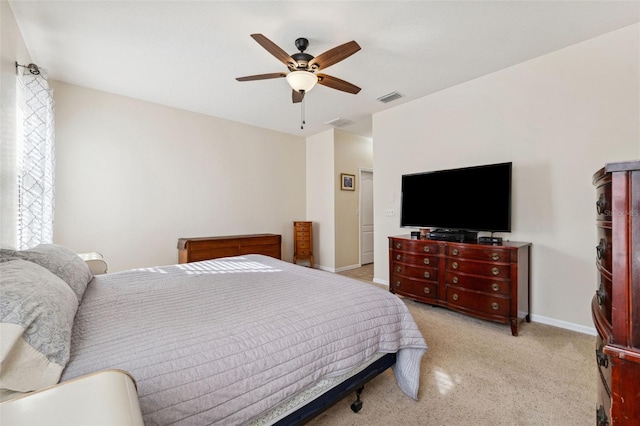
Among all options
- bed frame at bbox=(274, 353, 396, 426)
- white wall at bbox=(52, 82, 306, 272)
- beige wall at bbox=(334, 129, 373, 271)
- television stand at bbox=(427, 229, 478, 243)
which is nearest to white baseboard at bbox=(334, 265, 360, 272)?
beige wall at bbox=(334, 129, 373, 271)

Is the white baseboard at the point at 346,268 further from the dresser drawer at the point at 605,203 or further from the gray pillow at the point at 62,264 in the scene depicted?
the dresser drawer at the point at 605,203

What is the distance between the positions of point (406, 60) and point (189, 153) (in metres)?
3.39

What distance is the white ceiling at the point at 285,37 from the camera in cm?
209

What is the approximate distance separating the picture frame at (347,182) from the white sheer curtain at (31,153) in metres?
4.13

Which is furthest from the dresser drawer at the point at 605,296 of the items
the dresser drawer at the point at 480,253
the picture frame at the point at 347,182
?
the picture frame at the point at 347,182

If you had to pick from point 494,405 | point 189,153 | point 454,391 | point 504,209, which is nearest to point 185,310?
point 454,391

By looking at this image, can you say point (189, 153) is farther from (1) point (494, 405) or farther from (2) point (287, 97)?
(1) point (494, 405)

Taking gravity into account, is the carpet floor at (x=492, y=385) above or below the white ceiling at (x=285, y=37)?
below

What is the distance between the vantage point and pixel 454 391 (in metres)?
1.75

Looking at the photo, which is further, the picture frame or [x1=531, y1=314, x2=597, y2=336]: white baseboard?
the picture frame

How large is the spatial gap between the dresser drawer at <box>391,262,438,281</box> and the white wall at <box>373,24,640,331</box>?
978 mm

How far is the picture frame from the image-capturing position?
527 centimetres

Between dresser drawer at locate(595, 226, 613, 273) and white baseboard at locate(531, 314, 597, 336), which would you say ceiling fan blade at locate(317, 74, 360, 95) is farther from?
white baseboard at locate(531, 314, 597, 336)

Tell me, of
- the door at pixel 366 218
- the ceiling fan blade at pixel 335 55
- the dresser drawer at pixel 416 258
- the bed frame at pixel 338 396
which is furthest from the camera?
the door at pixel 366 218
